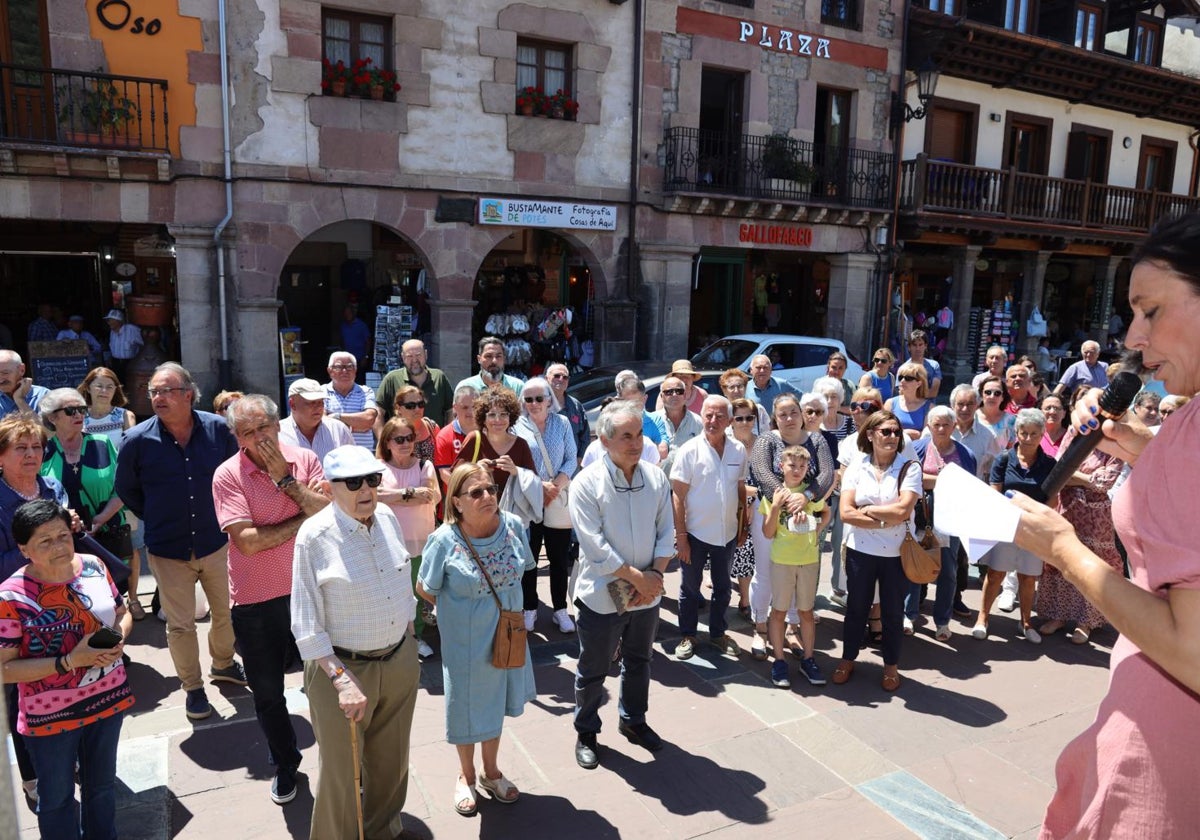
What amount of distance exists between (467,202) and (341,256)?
413 centimetres

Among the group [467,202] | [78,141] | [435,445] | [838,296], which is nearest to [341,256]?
[467,202]

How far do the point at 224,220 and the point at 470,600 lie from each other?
9.60 metres

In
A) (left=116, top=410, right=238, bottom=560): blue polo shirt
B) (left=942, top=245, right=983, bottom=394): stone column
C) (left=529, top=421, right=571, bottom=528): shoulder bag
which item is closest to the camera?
(left=116, top=410, right=238, bottom=560): blue polo shirt

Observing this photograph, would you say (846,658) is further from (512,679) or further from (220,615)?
(220,615)

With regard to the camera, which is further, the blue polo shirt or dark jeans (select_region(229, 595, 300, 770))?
the blue polo shirt

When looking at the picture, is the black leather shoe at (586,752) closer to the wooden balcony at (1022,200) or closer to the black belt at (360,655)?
the black belt at (360,655)

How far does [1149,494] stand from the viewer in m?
1.69

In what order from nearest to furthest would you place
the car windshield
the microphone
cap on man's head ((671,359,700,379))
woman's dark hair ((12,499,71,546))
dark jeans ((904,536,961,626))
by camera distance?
the microphone
woman's dark hair ((12,499,71,546))
dark jeans ((904,536,961,626))
cap on man's head ((671,359,700,379))
the car windshield

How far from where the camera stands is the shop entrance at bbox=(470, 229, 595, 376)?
14.4 m

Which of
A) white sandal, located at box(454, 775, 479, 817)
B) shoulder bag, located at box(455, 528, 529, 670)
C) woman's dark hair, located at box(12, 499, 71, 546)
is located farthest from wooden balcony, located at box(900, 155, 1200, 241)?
woman's dark hair, located at box(12, 499, 71, 546)

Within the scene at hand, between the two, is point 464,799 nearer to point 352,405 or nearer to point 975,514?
point 975,514

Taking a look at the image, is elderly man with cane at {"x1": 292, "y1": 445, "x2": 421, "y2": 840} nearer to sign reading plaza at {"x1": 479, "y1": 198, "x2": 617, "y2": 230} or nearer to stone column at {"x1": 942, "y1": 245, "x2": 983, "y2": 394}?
sign reading plaza at {"x1": 479, "y1": 198, "x2": 617, "y2": 230}

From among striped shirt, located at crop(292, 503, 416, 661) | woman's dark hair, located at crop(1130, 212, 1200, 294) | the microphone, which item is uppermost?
woman's dark hair, located at crop(1130, 212, 1200, 294)

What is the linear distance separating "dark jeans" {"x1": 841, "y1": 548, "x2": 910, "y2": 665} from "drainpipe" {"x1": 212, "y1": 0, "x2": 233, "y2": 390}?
9.52 m
